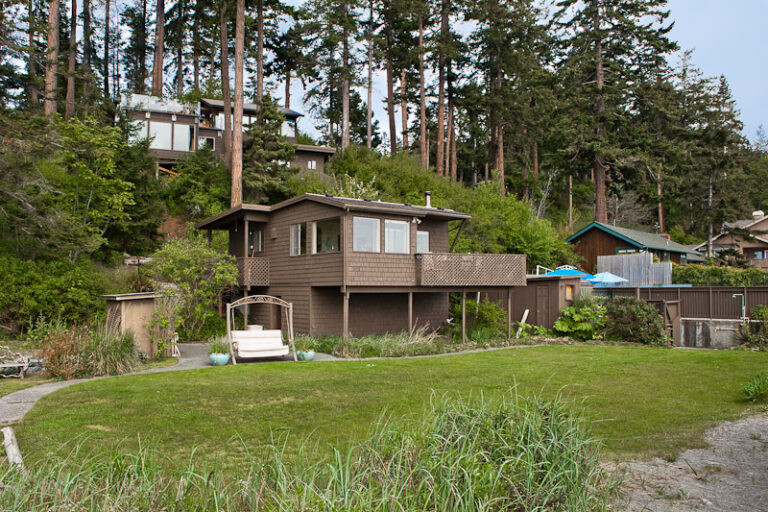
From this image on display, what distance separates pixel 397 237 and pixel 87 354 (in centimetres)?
978

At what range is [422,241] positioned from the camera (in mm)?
20953

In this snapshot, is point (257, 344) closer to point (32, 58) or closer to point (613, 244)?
point (32, 58)

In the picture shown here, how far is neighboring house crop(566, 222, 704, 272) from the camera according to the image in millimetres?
34375

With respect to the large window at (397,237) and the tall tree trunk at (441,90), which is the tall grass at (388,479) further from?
the tall tree trunk at (441,90)

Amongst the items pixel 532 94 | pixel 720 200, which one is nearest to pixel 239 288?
pixel 532 94

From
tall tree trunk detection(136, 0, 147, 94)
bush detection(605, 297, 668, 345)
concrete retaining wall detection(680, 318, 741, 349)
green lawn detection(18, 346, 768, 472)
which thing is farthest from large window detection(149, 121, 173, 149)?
concrete retaining wall detection(680, 318, 741, 349)

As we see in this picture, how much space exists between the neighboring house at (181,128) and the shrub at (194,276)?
14.8 meters

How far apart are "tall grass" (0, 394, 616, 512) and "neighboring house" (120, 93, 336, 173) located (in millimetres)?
29830

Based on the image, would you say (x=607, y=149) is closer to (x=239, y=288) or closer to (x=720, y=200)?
(x=720, y=200)

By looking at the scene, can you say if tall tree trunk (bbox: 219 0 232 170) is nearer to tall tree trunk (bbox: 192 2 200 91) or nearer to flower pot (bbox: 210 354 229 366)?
tall tree trunk (bbox: 192 2 200 91)

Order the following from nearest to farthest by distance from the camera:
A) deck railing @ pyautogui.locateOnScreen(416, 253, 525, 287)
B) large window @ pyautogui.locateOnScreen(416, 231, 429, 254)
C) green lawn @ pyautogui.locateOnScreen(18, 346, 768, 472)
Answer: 1. green lawn @ pyautogui.locateOnScreen(18, 346, 768, 472)
2. deck railing @ pyautogui.locateOnScreen(416, 253, 525, 287)
3. large window @ pyautogui.locateOnScreen(416, 231, 429, 254)

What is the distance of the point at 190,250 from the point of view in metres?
18.7

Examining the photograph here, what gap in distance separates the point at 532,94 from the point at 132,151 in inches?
1064

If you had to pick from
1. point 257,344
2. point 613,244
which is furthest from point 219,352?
point 613,244
